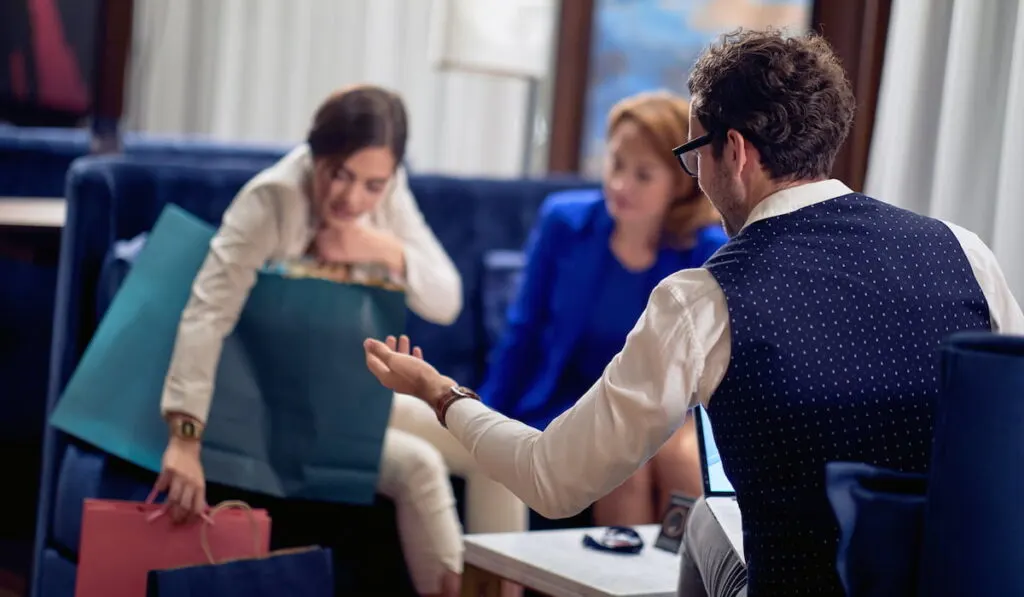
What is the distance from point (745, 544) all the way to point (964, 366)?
38cm

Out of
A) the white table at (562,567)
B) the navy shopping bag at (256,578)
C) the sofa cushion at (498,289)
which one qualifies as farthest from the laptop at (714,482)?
the sofa cushion at (498,289)

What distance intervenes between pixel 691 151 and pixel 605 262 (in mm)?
1288

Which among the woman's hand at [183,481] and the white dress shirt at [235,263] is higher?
the white dress shirt at [235,263]

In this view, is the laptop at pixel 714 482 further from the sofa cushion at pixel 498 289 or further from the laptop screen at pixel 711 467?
the sofa cushion at pixel 498 289

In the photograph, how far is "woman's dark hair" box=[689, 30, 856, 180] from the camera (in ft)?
4.47

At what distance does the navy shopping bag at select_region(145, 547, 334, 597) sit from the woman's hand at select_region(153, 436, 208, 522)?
0.18 m

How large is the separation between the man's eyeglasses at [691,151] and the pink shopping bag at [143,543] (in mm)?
976

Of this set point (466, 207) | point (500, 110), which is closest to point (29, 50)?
point (500, 110)

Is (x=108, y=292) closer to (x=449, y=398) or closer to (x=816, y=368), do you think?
(x=449, y=398)

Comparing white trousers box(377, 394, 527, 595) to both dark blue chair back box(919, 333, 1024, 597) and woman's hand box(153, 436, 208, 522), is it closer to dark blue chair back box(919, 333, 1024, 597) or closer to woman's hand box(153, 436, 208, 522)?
woman's hand box(153, 436, 208, 522)

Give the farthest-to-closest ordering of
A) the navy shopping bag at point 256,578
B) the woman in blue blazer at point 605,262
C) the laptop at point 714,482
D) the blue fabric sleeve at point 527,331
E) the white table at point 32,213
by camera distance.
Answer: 1. the blue fabric sleeve at point 527,331
2. the woman in blue blazer at point 605,262
3. the white table at point 32,213
4. the navy shopping bag at point 256,578
5. the laptop at point 714,482

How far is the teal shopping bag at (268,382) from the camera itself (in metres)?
2.25

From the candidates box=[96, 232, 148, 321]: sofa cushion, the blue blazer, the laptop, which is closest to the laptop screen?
the laptop

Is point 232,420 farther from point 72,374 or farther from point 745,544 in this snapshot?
point 745,544
